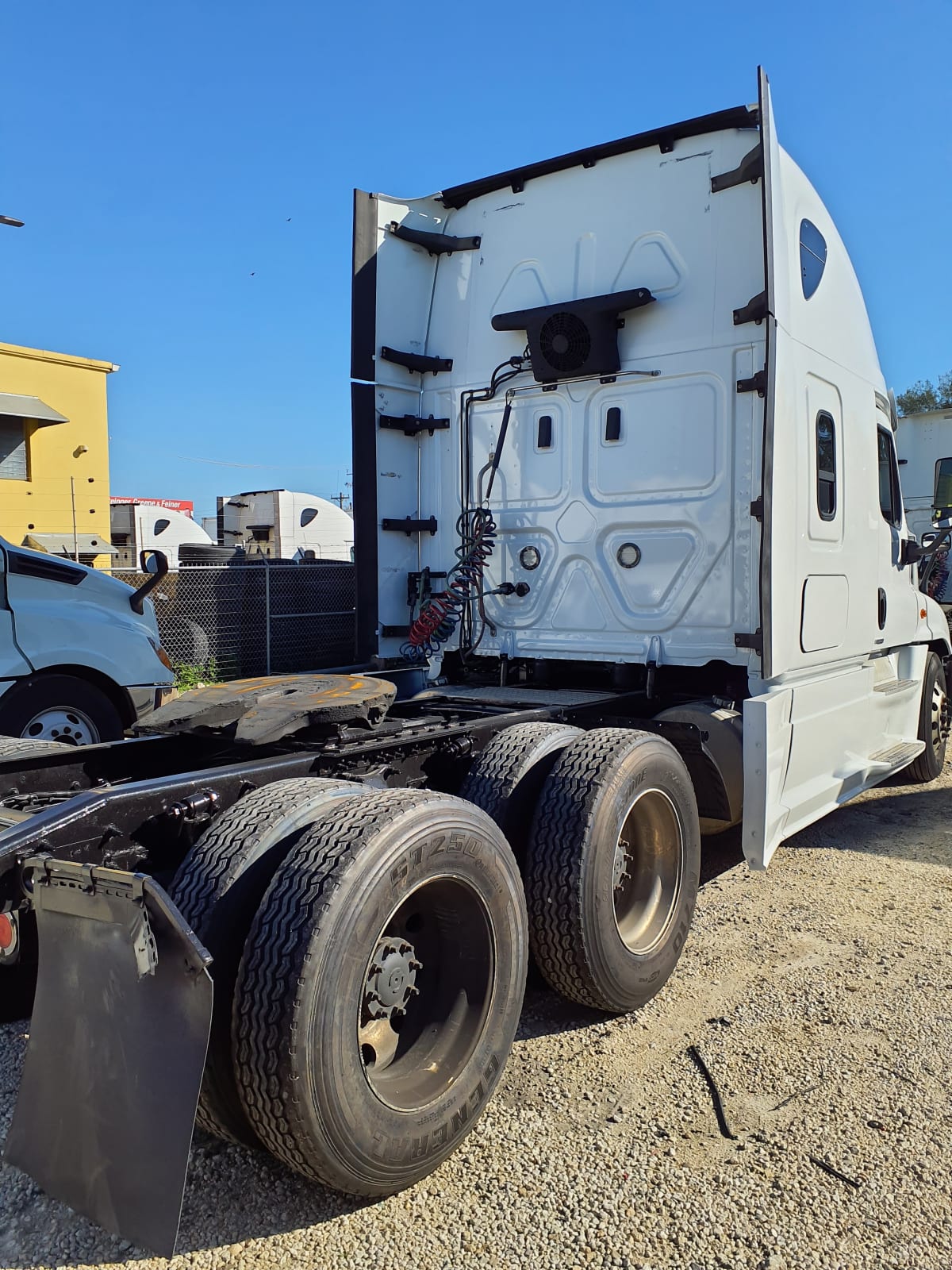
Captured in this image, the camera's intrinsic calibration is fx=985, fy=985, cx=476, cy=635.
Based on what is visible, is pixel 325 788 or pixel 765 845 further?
pixel 765 845

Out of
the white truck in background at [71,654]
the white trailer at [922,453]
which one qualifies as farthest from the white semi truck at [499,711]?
the white trailer at [922,453]

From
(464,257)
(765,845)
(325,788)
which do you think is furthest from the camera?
(464,257)

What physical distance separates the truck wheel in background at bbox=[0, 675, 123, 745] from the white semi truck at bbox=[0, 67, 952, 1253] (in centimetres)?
176

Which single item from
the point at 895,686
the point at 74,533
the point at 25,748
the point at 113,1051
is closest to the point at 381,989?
the point at 113,1051

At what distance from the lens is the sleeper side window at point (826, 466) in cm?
531

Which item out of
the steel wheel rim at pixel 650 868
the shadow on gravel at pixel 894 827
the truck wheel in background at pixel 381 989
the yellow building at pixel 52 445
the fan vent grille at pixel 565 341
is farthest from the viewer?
the yellow building at pixel 52 445

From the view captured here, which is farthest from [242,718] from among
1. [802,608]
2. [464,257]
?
[464,257]

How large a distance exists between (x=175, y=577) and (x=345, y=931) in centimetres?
877

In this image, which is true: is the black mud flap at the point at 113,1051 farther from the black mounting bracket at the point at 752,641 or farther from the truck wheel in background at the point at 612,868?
the black mounting bracket at the point at 752,641

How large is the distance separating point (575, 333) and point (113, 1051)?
14.3 feet

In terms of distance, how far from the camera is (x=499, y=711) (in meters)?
4.67

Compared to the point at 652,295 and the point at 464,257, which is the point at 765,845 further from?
the point at 464,257

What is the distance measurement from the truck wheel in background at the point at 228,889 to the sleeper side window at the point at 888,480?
15.9ft

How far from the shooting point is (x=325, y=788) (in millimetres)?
3031
